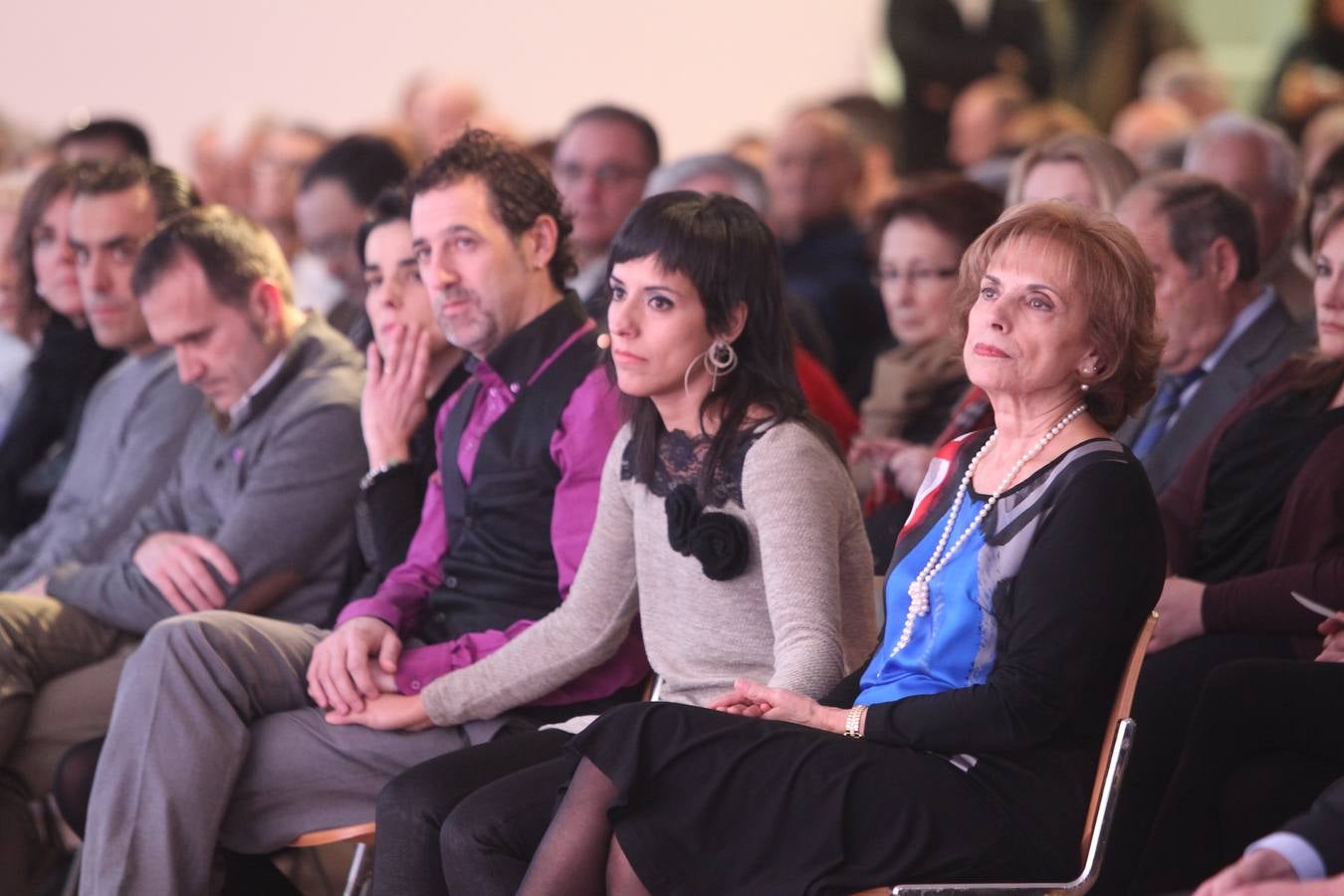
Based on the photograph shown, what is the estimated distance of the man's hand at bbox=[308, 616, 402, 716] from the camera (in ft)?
8.87

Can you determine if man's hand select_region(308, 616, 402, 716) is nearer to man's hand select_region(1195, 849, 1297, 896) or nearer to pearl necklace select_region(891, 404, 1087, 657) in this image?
pearl necklace select_region(891, 404, 1087, 657)

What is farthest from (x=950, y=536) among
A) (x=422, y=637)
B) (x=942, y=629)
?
(x=422, y=637)

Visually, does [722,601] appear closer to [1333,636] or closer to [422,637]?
[422,637]

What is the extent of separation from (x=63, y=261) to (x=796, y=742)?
2.92m

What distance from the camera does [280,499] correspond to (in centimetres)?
316

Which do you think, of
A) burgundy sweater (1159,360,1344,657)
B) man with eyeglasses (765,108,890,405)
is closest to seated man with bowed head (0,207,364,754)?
burgundy sweater (1159,360,1344,657)

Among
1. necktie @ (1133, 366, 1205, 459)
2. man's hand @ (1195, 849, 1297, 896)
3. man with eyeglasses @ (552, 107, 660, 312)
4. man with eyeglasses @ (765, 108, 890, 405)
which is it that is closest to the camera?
man's hand @ (1195, 849, 1297, 896)

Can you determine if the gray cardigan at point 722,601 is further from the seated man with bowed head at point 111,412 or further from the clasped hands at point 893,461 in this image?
the seated man with bowed head at point 111,412

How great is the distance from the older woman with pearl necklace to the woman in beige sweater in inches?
7.6

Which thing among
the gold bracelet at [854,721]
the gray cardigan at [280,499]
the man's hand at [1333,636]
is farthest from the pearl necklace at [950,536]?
the gray cardigan at [280,499]

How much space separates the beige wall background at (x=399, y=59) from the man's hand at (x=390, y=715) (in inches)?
221

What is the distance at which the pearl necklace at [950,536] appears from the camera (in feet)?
6.87

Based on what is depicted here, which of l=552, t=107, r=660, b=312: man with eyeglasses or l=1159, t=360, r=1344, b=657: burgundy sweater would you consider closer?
l=1159, t=360, r=1344, b=657: burgundy sweater

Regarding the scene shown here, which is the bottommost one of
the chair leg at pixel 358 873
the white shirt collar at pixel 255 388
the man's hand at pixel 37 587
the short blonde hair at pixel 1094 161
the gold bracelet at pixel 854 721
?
the chair leg at pixel 358 873
